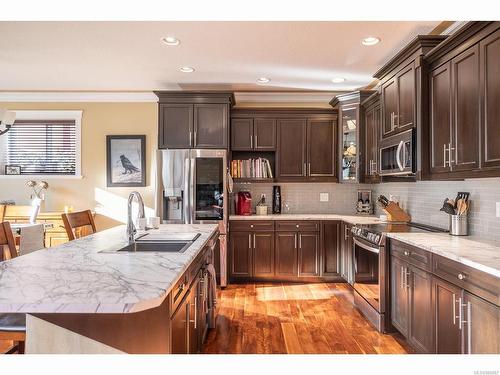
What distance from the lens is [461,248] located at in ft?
7.36

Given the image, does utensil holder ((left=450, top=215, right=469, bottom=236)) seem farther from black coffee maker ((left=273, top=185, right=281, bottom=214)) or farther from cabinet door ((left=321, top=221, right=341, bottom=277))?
black coffee maker ((left=273, top=185, right=281, bottom=214))

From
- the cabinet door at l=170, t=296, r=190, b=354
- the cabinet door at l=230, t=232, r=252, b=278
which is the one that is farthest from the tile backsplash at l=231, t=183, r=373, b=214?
the cabinet door at l=170, t=296, r=190, b=354

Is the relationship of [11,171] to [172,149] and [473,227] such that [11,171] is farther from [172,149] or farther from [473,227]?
[473,227]

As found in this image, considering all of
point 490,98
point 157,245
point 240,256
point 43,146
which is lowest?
point 240,256

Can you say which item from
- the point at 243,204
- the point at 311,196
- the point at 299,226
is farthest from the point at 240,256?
the point at 311,196

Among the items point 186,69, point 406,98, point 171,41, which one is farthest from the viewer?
point 186,69

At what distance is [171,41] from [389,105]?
2.13 meters

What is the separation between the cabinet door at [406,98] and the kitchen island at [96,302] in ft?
7.47

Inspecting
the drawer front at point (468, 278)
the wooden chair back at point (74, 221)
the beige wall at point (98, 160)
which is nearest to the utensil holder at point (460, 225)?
the drawer front at point (468, 278)

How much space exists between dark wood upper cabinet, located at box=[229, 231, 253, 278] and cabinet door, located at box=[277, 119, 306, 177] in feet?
3.30

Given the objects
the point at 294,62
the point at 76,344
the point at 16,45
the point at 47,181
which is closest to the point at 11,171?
the point at 47,181

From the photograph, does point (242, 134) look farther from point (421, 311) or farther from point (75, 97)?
point (421, 311)

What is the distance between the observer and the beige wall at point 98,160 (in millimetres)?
4961

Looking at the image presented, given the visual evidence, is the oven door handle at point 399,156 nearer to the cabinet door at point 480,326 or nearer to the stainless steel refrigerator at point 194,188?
the cabinet door at point 480,326
